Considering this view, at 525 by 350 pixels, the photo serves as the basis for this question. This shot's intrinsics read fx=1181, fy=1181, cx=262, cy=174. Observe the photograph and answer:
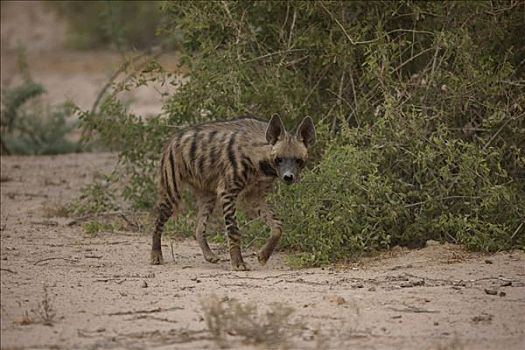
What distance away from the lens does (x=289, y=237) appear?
8.45 metres

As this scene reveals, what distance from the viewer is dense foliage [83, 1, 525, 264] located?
323 inches

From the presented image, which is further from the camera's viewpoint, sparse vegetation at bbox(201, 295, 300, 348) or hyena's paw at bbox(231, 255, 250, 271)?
hyena's paw at bbox(231, 255, 250, 271)

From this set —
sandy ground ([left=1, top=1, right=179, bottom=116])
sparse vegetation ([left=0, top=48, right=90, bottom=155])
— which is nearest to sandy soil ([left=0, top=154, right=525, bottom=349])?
sparse vegetation ([left=0, top=48, right=90, bottom=155])

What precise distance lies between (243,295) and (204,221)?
1.94 meters

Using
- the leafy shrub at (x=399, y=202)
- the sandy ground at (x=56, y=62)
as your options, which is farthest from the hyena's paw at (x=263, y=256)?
the sandy ground at (x=56, y=62)

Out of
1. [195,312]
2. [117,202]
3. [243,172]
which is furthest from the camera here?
[117,202]

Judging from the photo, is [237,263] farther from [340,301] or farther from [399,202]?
[340,301]

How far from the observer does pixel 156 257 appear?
27.3 ft

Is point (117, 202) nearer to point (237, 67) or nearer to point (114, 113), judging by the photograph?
point (114, 113)

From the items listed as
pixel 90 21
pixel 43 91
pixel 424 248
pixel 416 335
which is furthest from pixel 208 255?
pixel 90 21

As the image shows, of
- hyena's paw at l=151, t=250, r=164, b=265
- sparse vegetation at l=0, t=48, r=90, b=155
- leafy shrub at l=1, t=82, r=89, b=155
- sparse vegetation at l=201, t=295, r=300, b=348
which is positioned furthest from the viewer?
leafy shrub at l=1, t=82, r=89, b=155

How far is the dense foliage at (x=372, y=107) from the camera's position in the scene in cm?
820

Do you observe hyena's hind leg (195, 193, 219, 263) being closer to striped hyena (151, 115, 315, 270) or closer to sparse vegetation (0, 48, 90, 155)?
striped hyena (151, 115, 315, 270)

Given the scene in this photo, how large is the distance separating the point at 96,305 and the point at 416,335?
1.76 m
